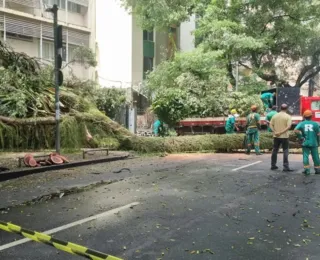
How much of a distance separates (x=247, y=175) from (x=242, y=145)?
5961 mm

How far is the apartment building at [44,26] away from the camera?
22547 millimetres

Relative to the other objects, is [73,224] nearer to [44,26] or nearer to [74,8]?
[44,26]

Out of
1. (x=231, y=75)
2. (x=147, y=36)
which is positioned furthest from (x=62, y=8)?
(x=231, y=75)

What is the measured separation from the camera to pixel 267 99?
20781 mm

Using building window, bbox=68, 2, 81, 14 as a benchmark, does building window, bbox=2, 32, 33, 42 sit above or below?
below

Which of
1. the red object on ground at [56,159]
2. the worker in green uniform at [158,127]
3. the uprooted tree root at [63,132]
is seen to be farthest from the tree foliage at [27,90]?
the worker in green uniform at [158,127]

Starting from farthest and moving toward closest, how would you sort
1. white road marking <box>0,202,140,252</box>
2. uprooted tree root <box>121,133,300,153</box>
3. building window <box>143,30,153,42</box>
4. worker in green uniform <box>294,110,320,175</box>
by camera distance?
building window <box>143,30,153,42</box> → uprooted tree root <box>121,133,300,153</box> → worker in green uniform <box>294,110,320,175</box> → white road marking <box>0,202,140,252</box>

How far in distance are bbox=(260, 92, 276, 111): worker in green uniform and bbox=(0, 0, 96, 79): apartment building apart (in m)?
10.4

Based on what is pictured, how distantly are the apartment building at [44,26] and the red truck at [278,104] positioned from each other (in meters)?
7.04

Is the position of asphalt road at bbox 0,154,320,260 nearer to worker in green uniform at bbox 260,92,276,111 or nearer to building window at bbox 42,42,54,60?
worker in green uniform at bbox 260,92,276,111

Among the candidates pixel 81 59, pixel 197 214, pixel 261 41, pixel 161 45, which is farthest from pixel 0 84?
pixel 161 45

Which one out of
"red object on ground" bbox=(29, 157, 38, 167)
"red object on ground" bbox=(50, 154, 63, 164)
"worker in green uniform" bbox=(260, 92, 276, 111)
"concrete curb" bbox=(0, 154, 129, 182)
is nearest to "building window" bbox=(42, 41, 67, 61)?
"worker in green uniform" bbox=(260, 92, 276, 111)

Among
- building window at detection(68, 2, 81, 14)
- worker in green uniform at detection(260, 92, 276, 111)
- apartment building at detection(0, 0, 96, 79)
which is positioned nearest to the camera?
worker in green uniform at detection(260, 92, 276, 111)

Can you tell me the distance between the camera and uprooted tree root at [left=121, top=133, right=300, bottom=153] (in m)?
15.1
